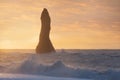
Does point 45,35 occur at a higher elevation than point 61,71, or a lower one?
lower

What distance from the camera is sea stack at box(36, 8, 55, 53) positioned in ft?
183

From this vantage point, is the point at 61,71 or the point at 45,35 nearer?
the point at 61,71

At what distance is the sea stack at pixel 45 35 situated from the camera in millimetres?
55906

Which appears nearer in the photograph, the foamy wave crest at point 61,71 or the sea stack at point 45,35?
the foamy wave crest at point 61,71

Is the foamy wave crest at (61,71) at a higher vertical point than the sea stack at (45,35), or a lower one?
higher

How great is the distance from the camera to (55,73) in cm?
2520

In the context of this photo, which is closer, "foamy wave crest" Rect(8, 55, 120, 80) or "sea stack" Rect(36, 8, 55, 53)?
"foamy wave crest" Rect(8, 55, 120, 80)

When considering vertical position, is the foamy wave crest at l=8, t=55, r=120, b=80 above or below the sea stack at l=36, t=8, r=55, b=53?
above

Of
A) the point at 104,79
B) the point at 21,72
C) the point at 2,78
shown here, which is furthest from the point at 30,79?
the point at 21,72

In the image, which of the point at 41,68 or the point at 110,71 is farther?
the point at 41,68

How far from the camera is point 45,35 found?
57.8 metres

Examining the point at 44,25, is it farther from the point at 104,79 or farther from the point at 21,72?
the point at 104,79

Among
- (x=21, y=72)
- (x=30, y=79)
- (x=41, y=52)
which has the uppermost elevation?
(x=30, y=79)

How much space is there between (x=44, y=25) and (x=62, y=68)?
32657mm
